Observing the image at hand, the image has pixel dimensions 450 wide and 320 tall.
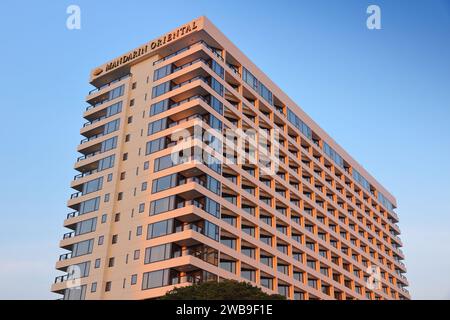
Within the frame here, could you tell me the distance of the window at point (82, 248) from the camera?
78238 millimetres

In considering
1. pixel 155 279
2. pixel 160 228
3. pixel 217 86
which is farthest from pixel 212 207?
Answer: pixel 217 86

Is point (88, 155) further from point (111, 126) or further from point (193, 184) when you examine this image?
point (193, 184)

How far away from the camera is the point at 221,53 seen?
3376 inches

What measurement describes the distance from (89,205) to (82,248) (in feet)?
22.2

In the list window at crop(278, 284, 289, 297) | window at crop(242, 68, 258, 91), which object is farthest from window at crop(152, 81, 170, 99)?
window at crop(278, 284, 289, 297)

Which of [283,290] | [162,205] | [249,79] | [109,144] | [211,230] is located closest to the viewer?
[211,230]

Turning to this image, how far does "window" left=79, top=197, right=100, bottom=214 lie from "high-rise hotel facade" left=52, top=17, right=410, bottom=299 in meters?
0.19

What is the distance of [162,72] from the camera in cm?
8400

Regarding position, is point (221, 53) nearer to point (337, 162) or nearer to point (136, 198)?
point (136, 198)

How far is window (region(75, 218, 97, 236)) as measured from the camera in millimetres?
79875

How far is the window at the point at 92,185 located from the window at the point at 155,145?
32.0ft
